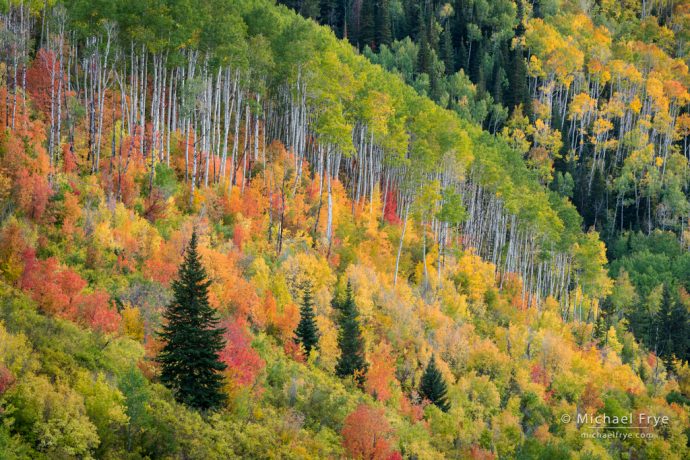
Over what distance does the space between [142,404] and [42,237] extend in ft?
37.6

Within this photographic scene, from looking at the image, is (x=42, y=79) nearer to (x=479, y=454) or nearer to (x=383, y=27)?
(x=479, y=454)

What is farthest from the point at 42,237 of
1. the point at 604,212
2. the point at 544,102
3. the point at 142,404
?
the point at 544,102

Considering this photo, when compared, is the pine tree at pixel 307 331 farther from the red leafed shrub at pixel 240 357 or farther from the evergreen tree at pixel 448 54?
the evergreen tree at pixel 448 54

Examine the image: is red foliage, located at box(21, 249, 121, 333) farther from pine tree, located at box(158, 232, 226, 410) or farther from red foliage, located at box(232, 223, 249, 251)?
red foliage, located at box(232, 223, 249, 251)

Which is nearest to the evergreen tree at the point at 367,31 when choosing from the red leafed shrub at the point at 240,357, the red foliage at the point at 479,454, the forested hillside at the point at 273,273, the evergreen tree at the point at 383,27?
the evergreen tree at the point at 383,27

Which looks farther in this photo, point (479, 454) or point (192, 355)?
point (479, 454)

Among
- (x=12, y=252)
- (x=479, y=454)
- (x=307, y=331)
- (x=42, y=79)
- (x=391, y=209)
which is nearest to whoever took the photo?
(x=12, y=252)

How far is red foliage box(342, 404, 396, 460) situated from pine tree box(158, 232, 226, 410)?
607 centimetres

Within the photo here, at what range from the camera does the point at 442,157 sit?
60.2m

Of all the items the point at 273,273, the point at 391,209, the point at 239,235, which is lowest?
the point at 391,209

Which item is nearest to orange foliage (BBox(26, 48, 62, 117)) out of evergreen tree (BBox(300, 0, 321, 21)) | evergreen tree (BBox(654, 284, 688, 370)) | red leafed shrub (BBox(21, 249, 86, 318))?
red leafed shrub (BBox(21, 249, 86, 318))

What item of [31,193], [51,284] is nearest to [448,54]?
[31,193]

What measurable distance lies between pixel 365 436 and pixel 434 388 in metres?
10.6

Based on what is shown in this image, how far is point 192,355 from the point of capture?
2647cm
